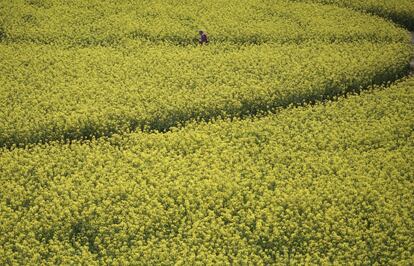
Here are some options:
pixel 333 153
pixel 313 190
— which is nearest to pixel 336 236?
pixel 313 190

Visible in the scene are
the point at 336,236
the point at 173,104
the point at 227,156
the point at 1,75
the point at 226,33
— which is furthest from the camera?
the point at 226,33

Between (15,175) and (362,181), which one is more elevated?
(362,181)

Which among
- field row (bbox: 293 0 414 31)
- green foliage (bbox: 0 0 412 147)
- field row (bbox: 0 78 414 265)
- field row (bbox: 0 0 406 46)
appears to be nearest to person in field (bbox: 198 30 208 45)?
green foliage (bbox: 0 0 412 147)

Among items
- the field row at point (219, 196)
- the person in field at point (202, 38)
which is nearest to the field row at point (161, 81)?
the person in field at point (202, 38)

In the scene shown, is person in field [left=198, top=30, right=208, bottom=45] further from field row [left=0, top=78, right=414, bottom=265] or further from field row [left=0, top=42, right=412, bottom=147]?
field row [left=0, top=78, right=414, bottom=265]

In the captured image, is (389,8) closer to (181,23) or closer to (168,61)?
(181,23)

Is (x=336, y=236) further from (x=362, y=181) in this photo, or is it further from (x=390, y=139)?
(x=390, y=139)

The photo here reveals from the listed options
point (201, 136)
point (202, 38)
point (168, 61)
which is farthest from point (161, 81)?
point (202, 38)
